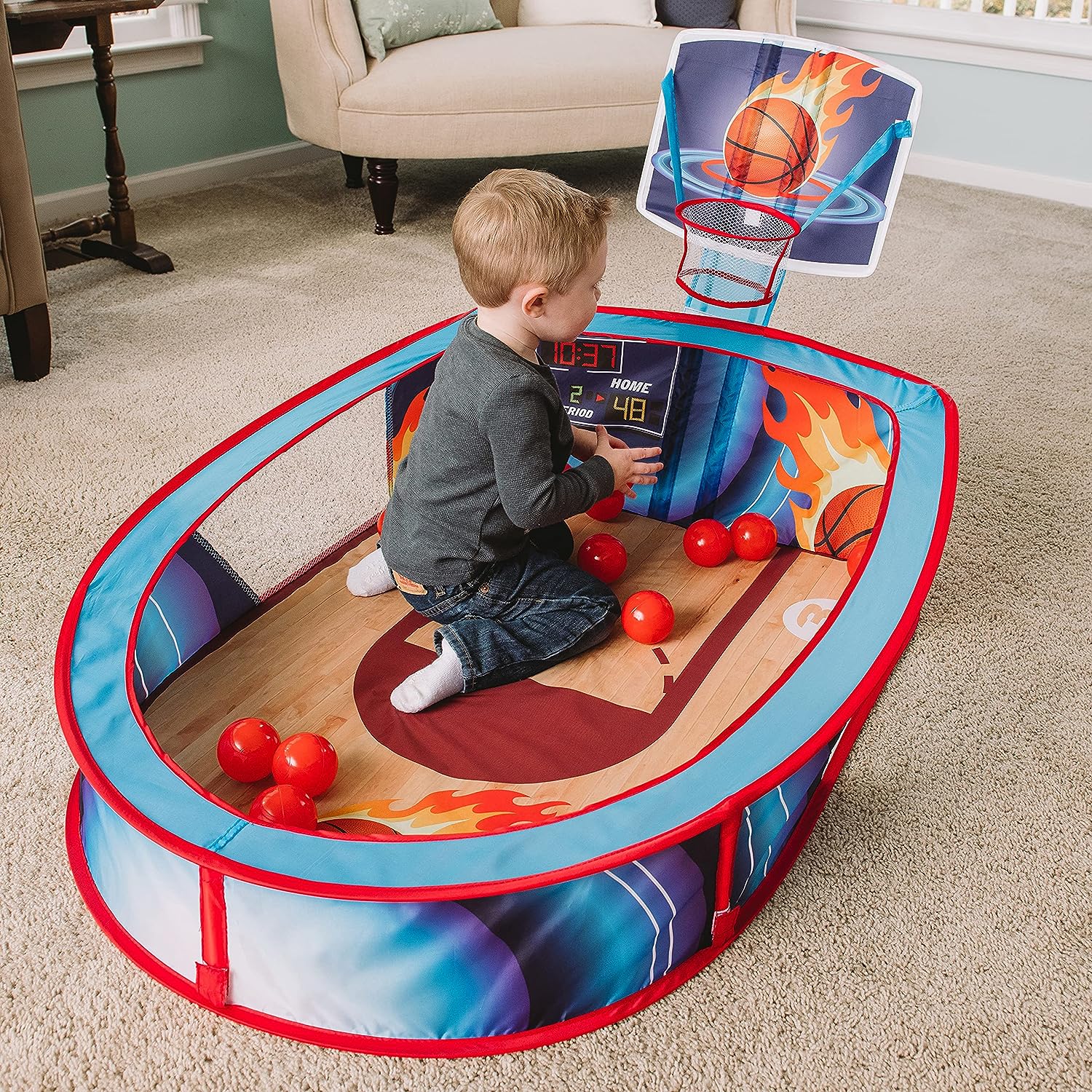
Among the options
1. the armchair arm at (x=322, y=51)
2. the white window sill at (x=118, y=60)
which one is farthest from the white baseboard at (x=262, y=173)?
the armchair arm at (x=322, y=51)

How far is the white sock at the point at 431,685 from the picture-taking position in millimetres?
1229

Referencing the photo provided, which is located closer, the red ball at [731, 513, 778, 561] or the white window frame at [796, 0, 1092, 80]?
the red ball at [731, 513, 778, 561]

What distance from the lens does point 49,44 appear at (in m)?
2.23

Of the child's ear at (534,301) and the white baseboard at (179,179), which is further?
the white baseboard at (179,179)

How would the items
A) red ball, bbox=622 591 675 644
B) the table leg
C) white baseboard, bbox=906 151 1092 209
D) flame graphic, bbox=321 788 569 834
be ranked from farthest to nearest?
white baseboard, bbox=906 151 1092 209 → the table leg → red ball, bbox=622 591 675 644 → flame graphic, bbox=321 788 569 834

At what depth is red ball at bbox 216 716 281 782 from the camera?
1.12 metres

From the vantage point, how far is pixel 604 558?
4.85 ft

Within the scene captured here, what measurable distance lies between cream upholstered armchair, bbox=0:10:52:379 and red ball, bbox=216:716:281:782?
105 centimetres

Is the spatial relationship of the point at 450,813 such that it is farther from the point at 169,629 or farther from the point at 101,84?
the point at 101,84

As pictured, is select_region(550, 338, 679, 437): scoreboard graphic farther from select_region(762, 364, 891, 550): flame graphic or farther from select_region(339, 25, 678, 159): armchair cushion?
select_region(339, 25, 678, 159): armchair cushion

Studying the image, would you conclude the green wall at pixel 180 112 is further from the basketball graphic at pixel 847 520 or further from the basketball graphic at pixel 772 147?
the basketball graphic at pixel 847 520

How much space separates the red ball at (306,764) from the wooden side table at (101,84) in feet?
5.29

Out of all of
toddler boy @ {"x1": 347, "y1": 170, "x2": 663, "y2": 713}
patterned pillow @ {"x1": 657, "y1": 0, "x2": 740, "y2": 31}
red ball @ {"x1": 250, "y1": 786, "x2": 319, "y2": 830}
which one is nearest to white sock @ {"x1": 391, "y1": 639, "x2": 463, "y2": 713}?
toddler boy @ {"x1": 347, "y1": 170, "x2": 663, "y2": 713}

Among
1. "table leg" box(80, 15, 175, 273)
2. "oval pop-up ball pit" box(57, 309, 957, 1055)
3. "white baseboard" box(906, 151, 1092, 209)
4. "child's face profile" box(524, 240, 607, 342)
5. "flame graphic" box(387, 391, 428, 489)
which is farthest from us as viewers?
"white baseboard" box(906, 151, 1092, 209)
